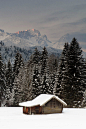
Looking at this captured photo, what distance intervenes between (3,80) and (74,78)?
19.7 metres

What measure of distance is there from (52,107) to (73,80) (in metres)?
11.2

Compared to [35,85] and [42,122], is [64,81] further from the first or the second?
[42,122]

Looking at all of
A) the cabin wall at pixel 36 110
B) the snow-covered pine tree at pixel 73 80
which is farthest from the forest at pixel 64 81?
the cabin wall at pixel 36 110

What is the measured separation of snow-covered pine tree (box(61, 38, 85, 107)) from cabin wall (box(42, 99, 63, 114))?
8.28 m

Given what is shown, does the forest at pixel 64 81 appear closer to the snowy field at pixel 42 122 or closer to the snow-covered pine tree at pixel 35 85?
the snow-covered pine tree at pixel 35 85

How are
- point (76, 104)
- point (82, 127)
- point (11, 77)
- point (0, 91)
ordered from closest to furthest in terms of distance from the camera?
point (82, 127) → point (76, 104) → point (0, 91) → point (11, 77)

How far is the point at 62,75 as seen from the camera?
1471 inches

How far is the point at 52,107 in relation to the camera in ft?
84.3

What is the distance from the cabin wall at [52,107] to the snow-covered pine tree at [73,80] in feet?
27.2

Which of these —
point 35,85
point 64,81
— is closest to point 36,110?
point 64,81

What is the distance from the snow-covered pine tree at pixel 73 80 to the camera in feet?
112

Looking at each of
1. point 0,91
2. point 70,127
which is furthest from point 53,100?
point 0,91

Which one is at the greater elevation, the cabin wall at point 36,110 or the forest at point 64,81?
the forest at point 64,81

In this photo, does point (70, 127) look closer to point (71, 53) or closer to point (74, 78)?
point (74, 78)
